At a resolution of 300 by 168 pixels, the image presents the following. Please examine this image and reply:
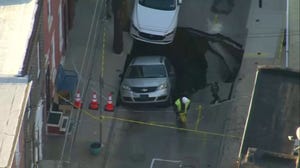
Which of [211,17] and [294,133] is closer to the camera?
[294,133]

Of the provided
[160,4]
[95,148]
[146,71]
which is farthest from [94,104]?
[160,4]

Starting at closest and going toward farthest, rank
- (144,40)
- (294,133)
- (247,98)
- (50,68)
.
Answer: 1. (294,133)
2. (50,68)
3. (247,98)
4. (144,40)

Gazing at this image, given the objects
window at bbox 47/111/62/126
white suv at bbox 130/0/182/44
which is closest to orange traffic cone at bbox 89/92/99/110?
window at bbox 47/111/62/126

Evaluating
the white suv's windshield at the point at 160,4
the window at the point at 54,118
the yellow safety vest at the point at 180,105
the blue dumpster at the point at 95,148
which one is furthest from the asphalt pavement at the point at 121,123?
the white suv's windshield at the point at 160,4

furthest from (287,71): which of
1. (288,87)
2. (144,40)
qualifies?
(144,40)

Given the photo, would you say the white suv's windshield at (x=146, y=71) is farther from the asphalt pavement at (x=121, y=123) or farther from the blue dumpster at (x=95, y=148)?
the blue dumpster at (x=95, y=148)

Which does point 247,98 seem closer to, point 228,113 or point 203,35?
point 228,113

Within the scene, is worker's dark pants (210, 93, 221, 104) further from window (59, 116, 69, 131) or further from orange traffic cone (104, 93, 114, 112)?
window (59, 116, 69, 131)

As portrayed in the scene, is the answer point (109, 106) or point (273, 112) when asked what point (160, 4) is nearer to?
point (109, 106)
